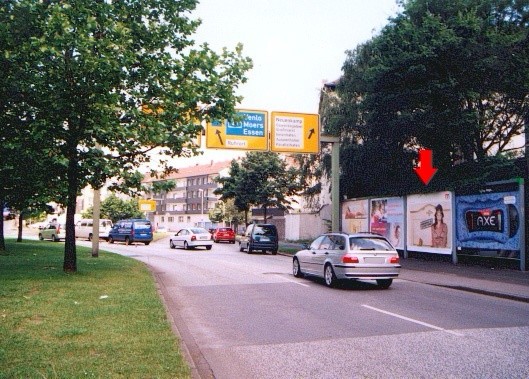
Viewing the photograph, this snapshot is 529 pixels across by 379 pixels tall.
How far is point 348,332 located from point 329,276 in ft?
18.1

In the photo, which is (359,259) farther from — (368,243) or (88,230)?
(88,230)

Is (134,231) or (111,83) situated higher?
(111,83)

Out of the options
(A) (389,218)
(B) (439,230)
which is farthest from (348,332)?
(A) (389,218)

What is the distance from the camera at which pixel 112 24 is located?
11.0 m

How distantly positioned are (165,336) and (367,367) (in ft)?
8.68

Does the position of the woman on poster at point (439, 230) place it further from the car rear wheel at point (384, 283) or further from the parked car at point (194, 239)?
the parked car at point (194, 239)

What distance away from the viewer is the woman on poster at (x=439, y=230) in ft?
66.4

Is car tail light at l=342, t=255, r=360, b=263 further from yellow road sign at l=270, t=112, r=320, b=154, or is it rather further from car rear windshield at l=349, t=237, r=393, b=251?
yellow road sign at l=270, t=112, r=320, b=154

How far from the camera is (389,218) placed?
24.3 metres

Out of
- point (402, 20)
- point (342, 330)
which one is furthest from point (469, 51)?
point (342, 330)

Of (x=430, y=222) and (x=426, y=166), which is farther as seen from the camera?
(x=426, y=166)

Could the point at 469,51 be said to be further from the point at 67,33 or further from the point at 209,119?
the point at 67,33

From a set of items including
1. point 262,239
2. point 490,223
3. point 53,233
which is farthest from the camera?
point 53,233

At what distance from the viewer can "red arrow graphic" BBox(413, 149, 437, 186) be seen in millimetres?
21922
